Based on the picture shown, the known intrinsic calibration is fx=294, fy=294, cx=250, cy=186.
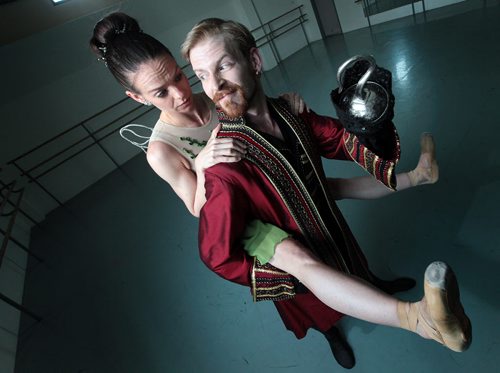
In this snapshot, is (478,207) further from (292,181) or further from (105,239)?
(105,239)

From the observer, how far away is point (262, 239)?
0.78m

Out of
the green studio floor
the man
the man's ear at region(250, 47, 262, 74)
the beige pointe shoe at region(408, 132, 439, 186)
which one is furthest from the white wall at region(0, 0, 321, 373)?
the beige pointe shoe at region(408, 132, 439, 186)

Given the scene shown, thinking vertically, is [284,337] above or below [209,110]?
below

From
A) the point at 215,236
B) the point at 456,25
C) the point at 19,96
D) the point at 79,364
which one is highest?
the point at 19,96

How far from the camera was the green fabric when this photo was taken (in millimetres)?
754

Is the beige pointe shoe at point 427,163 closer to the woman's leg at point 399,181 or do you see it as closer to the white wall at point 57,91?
the woman's leg at point 399,181

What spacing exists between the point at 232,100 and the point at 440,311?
2.01 ft

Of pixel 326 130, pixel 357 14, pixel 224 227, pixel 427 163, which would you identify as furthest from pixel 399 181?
pixel 357 14

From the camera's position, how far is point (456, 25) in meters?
4.02

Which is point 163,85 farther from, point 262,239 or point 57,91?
point 57,91

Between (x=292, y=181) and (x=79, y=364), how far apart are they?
1.98 m

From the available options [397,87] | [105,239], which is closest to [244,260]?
[105,239]

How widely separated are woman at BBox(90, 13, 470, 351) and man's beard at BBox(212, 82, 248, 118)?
0.09 meters

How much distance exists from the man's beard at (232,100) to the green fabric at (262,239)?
300 millimetres
